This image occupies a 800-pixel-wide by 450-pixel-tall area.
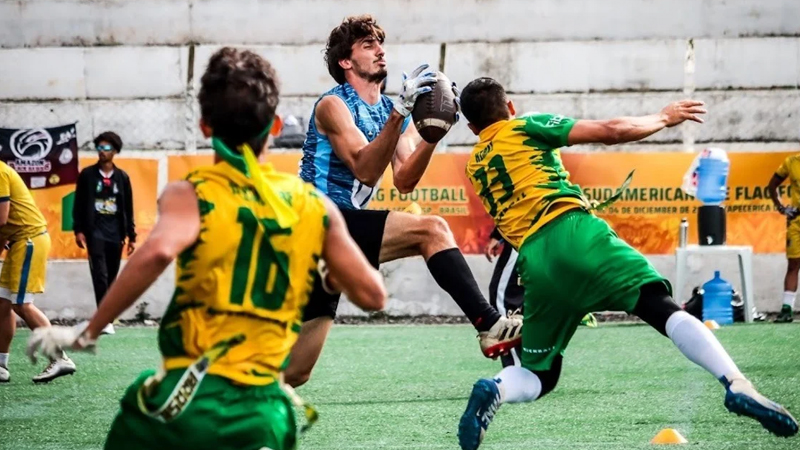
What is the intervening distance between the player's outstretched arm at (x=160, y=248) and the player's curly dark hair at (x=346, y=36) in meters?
3.43

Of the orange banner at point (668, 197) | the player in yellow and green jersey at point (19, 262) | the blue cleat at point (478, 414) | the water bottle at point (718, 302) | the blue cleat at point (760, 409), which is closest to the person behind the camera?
the blue cleat at point (760, 409)

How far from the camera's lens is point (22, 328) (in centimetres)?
1480

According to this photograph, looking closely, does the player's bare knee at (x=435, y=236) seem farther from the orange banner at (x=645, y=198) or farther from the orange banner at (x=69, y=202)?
the orange banner at (x=69, y=202)

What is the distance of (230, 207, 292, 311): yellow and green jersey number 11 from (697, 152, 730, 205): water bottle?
37.6 ft

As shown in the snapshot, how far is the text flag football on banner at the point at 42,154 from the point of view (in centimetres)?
1534

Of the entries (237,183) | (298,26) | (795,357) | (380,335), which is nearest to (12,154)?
(298,26)

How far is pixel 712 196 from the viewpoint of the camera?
14.2 meters

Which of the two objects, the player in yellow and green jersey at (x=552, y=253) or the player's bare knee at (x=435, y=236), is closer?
the player in yellow and green jersey at (x=552, y=253)

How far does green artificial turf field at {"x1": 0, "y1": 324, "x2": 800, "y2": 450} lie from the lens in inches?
259

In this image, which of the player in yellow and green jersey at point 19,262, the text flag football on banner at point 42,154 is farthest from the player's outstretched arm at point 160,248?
the text flag football on banner at point 42,154

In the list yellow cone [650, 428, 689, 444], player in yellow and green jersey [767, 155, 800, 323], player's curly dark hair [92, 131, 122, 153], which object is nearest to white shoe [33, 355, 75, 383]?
player's curly dark hair [92, 131, 122, 153]

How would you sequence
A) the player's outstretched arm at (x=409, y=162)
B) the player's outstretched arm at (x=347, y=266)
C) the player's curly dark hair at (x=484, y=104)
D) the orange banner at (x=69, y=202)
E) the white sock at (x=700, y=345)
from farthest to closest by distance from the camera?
the orange banner at (x=69, y=202)
the player's curly dark hair at (x=484, y=104)
the player's outstretched arm at (x=409, y=162)
the white sock at (x=700, y=345)
the player's outstretched arm at (x=347, y=266)

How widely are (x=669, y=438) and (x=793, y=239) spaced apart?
873 centimetres

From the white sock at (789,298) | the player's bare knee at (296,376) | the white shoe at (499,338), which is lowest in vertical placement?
the white sock at (789,298)
